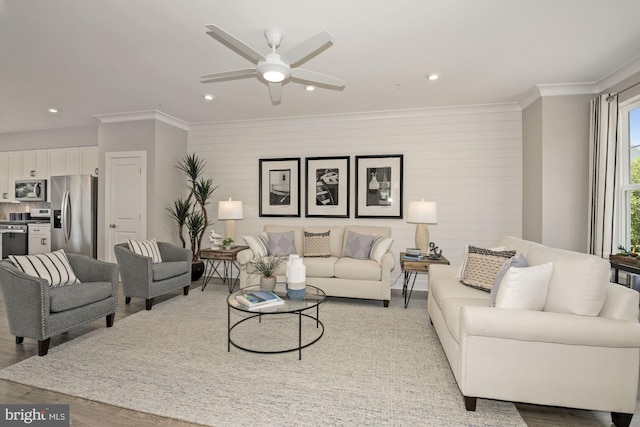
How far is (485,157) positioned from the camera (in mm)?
4738

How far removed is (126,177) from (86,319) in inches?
122

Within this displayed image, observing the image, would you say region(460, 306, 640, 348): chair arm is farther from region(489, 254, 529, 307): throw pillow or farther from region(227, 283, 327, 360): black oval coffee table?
region(227, 283, 327, 360): black oval coffee table

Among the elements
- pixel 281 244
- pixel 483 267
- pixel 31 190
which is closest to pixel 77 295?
pixel 281 244

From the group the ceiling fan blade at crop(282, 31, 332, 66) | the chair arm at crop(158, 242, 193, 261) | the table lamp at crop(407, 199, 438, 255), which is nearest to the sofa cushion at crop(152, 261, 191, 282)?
the chair arm at crop(158, 242, 193, 261)

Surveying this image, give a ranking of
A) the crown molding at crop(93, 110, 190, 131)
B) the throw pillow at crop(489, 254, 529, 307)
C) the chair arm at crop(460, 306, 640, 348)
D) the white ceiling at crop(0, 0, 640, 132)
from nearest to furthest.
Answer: the chair arm at crop(460, 306, 640, 348)
the throw pillow at crop(489, 254, 529, 307)
the white ceiling at crop(0, 0, 640, 132)
the crown molding at crop(93, 110, 190, 131)

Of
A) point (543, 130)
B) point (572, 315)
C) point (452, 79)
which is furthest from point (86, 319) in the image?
point (543, 130)

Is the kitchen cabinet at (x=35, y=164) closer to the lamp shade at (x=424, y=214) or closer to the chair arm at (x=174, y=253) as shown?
the chair arm at (x=174, y=253)

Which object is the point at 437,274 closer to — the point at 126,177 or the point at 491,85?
the point at 491,85

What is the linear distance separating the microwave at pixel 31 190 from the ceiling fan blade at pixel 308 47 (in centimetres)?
652

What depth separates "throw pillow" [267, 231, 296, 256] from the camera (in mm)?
4676

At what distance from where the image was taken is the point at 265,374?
2.39 m

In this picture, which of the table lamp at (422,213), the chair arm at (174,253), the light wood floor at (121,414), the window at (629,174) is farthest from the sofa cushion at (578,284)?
the chair arm at (174,253)

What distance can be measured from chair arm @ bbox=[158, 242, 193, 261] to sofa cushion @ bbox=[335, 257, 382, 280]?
2.12 m

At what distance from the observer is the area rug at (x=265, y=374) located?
77.2 inches
